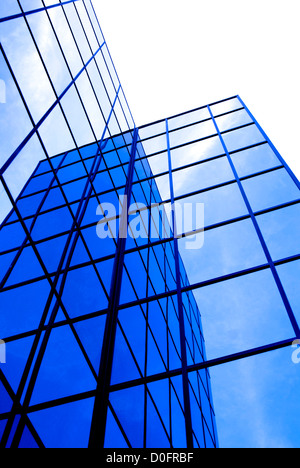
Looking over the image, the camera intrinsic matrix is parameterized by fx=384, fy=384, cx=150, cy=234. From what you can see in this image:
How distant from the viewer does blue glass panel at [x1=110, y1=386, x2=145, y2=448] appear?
7770 mm

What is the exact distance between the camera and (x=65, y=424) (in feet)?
24.0

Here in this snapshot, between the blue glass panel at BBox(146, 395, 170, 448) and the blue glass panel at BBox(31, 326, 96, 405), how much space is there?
1622 millimetres

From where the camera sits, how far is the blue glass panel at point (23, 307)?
8.70 metres

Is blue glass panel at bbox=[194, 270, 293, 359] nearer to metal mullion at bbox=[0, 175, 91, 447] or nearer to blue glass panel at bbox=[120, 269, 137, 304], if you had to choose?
blue glass panel at bbox=[120, 269, 137, 304]

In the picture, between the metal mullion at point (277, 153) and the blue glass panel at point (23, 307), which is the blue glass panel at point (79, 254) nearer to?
the blue glass panel at point (23, 307)

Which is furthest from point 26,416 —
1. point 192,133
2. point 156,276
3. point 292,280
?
point 192,133

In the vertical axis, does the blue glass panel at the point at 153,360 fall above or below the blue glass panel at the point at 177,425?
above

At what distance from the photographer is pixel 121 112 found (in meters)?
22.0

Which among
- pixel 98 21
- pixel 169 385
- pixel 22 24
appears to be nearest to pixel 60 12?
pixel 22 24

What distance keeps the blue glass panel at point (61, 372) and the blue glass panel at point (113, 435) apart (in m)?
0.74

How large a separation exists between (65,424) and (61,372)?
105 cm

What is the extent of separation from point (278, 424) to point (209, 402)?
7173mm

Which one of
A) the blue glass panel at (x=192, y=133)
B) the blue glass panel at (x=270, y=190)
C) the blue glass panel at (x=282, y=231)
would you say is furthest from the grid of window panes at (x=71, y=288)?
the blue glass panel at (x=192, y=133)
